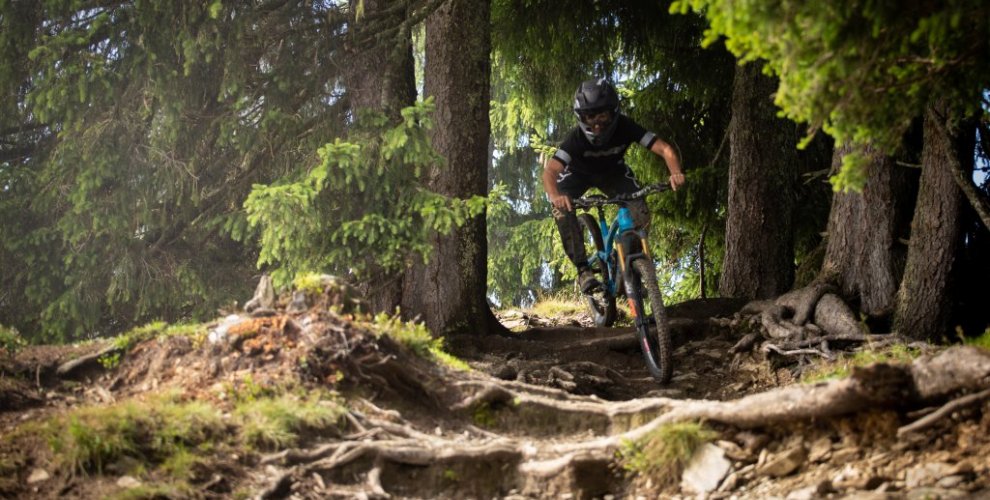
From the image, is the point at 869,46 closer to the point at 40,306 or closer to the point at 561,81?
the point at 561,81

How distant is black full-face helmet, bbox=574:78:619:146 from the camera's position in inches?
327

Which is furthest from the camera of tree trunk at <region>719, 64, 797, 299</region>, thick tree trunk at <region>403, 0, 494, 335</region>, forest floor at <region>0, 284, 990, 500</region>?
tree trunk at <region>719, 64, 797, 299</region>

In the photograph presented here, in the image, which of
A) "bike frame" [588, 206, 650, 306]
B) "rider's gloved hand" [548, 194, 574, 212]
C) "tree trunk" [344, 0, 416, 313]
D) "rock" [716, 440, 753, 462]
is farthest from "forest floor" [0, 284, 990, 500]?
"tree trunk" [344, 0, 416, 313]

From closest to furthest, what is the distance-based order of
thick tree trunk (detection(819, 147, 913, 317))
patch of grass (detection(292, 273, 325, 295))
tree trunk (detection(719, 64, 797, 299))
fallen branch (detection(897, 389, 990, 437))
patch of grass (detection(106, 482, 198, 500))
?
patch of grass (detection(106, 482, 198, 500))
fallen branch (detection(897, 389, 990, 437))
patch of grass (detection(292, 273, 325, 295))
thick tree trunk (detection(819, 147, 913, 317))
tree trunk (detection(719, 64, 797, 299))

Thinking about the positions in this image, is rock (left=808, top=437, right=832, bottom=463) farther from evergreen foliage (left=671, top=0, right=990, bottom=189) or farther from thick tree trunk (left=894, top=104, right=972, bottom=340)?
thick tree trunk (left=894, top=104, right=972, bottom=340)

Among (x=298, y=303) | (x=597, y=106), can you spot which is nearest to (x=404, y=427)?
(x=298, y=303)

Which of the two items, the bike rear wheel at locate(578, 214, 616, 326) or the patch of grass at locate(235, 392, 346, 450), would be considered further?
the bike rear wheel at locate(578, 214, 616, 326)

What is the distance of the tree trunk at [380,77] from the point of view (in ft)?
33.4

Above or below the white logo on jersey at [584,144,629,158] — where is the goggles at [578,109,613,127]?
above

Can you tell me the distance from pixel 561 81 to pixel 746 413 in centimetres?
872

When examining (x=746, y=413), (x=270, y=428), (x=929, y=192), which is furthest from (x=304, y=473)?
(x=929, y=192)

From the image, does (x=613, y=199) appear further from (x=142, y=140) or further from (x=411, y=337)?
(x=142, y=140)

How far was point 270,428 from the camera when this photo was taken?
5.42m

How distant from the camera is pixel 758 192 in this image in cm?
1133
